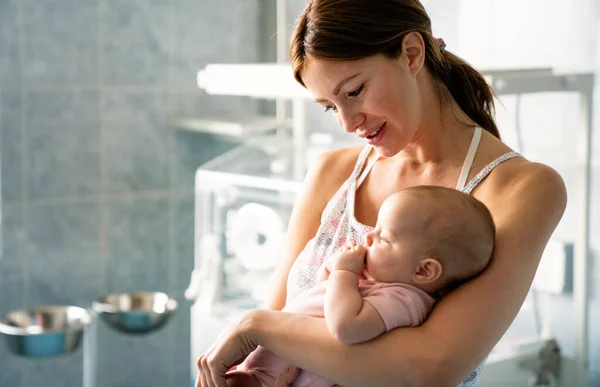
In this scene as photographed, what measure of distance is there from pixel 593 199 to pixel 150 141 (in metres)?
1.81

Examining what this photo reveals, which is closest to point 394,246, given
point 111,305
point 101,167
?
point 111,305

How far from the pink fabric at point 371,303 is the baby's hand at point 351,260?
32 mm

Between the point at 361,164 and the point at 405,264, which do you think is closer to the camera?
the point at 405,264

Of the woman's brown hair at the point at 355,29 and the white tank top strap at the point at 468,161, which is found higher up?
the woman's brown hair at the point at 355,29

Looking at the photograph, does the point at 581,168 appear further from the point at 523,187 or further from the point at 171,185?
the point at 171,185

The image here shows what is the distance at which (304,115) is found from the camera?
3.24 m

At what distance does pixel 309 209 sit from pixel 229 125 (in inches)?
72.7

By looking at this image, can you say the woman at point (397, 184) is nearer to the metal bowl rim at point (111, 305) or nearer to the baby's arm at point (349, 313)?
the baby's arm at point (349, 313)

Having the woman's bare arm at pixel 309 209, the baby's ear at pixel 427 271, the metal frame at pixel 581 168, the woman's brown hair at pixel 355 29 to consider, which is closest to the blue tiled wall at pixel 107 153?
the metal frame at pixel 581 168

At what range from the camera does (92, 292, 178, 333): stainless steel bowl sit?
3.06 m

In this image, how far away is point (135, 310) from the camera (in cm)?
326

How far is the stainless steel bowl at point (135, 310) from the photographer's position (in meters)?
3.06

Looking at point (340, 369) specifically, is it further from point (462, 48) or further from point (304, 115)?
point (304, 115)

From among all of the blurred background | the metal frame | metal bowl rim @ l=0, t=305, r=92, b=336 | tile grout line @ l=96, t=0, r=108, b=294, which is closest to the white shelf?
the blurred background
